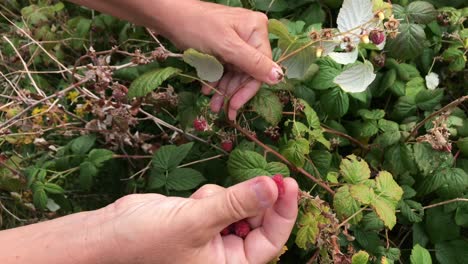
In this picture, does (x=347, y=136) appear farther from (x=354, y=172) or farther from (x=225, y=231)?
(x=225, y=231)

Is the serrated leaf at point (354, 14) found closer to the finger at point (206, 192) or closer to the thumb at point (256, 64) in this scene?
the thumb at point (256, 64)

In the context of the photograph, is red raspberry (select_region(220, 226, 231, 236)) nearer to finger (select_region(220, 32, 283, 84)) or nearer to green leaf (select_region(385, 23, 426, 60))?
finger (select_region(220, 32, 283, 84))

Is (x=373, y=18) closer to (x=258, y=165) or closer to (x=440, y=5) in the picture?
(x=258, y=165)

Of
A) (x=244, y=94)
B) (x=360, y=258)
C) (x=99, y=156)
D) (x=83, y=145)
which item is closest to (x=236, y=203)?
(x=360, y=258)

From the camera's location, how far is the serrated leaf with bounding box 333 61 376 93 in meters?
1.07

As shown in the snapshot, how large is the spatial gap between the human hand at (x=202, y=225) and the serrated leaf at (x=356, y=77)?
1.02ft

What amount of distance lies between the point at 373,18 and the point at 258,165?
1.34 feet

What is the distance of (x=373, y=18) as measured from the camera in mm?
997

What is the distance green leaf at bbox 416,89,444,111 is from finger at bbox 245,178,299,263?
58 cm

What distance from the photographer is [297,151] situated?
1.11m

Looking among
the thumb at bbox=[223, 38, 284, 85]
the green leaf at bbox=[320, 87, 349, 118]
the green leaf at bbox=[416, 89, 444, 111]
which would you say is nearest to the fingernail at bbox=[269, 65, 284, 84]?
the thumb at bbox=[223, 38, 284, 85]

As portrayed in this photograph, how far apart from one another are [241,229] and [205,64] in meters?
0.38

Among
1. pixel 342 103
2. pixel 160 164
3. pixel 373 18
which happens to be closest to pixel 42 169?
pixel 160 164

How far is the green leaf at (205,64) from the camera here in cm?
107
